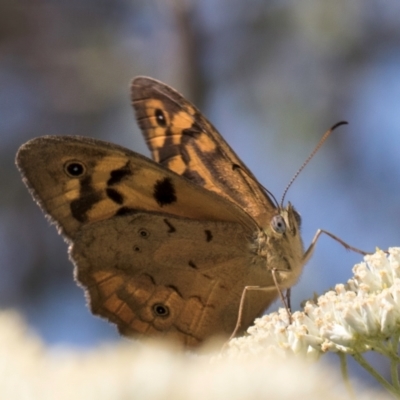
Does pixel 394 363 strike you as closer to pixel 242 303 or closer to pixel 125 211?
pixel 242 303

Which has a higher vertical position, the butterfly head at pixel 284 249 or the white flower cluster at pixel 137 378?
the butterfly head at pixel 284 249

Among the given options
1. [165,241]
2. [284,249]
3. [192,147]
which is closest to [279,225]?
[284,249]

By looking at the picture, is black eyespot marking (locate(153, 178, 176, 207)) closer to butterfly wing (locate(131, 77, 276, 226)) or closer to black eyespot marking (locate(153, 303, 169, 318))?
butterfly wing (locate(131, 77, 276, 226))

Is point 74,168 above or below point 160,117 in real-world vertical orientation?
below

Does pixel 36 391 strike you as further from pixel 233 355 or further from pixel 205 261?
pixel 205 261

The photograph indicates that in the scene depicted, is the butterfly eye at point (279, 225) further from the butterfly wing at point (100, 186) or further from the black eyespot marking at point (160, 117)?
the black eyespot marking at point (160, 117)

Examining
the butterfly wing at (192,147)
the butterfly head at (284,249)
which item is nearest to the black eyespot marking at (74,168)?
the butterfly wing at (192,147)
